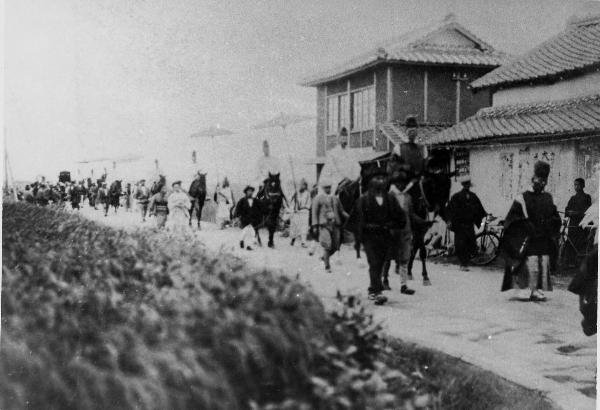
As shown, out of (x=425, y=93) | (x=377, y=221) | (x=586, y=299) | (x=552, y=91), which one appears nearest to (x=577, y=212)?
(x=586, y=299)

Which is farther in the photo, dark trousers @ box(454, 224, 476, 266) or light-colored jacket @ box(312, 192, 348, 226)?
dark trousers @ box(454, 224, 476, 266)

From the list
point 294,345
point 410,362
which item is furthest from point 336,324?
point 410,362

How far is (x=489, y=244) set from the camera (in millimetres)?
4695

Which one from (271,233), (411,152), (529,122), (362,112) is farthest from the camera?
(529,122)

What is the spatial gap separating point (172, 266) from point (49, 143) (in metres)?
0.93

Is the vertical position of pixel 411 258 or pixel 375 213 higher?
pixel 375 213

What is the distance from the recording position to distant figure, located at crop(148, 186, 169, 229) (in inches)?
146

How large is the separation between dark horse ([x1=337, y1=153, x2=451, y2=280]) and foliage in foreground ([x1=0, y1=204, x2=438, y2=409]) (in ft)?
2.89

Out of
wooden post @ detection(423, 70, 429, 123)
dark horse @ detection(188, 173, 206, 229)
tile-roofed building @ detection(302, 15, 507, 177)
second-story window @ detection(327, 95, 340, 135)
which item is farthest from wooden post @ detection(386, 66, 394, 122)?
dark horse @ detection(188, 173, 206, 229)

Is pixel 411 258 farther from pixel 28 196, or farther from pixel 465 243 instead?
pixel 28 196

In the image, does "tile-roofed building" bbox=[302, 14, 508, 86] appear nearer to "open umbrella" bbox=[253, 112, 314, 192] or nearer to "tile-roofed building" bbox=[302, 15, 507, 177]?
"tile-roofed building" bbox=[302, 15, 507, 177]

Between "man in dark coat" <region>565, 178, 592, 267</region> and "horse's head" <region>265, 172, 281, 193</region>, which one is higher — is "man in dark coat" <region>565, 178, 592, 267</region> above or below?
below

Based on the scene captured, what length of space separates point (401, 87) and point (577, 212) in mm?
1551

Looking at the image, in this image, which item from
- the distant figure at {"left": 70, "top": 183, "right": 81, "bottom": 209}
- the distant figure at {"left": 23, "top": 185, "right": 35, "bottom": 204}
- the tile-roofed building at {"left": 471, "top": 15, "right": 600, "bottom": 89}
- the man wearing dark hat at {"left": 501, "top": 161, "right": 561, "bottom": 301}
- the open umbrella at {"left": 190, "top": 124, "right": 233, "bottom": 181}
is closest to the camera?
the distant figure at {"left": 23, "top": 185, "right": 35, "bottom": 204}
